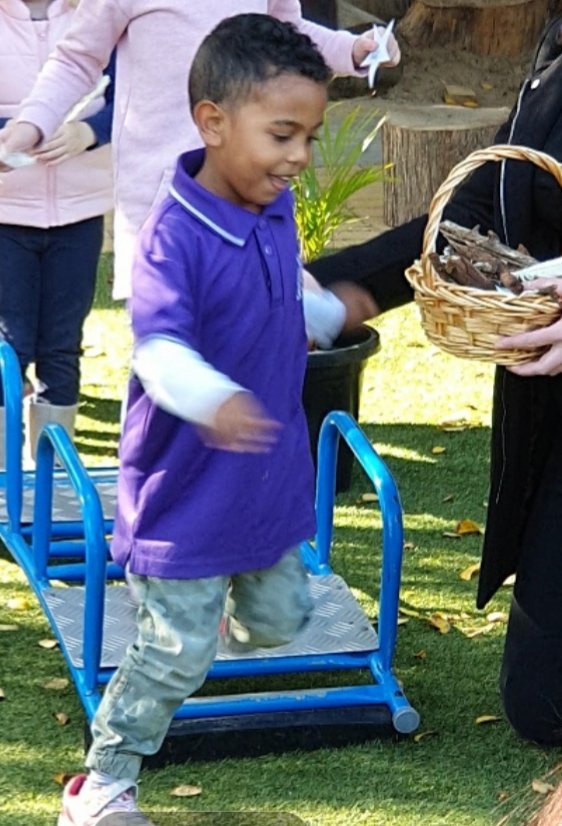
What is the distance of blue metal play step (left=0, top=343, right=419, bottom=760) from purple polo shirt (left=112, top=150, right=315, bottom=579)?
20.6 inches

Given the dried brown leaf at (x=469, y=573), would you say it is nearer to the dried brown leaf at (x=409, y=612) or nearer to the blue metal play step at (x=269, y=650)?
the dried brown leaf at (x=409, y=612)

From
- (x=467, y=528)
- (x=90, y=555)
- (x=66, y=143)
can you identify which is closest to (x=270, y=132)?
(x=90, y=555)

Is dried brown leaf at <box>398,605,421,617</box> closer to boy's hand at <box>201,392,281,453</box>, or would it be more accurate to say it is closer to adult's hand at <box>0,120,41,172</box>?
adult's hand at <box>0,120,41,172</box>

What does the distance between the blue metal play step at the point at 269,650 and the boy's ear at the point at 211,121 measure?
3.17 ft

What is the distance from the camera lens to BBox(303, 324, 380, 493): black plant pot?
5.17 metres

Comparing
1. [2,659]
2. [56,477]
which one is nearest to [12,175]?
[56,477]

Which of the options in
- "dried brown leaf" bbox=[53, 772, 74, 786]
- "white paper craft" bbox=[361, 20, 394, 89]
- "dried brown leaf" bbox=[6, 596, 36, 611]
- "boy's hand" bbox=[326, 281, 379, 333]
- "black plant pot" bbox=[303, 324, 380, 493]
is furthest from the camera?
"black plant pot" bbox=[303, 324, 380, 493]

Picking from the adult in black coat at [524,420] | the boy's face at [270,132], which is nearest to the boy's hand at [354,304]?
the adult in black coat at [524,420]

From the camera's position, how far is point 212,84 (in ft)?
9.63

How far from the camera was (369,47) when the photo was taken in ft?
14.3

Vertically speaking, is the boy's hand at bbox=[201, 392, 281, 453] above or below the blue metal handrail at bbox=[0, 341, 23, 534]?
above

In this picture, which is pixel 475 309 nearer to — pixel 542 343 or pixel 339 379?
pixel 542 343

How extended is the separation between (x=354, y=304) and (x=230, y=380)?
23.6 inches

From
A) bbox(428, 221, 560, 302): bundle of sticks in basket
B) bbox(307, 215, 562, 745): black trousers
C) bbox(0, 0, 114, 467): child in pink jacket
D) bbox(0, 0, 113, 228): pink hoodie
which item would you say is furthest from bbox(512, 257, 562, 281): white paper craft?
bbox(0, 0, 113, 228): pink hoodie
